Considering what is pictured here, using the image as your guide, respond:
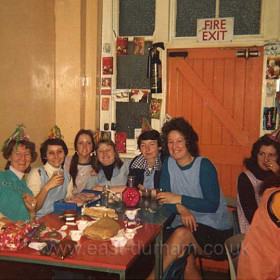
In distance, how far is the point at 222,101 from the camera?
4723 mm

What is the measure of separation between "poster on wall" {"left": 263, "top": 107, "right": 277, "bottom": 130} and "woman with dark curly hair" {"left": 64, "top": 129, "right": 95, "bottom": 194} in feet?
7.15

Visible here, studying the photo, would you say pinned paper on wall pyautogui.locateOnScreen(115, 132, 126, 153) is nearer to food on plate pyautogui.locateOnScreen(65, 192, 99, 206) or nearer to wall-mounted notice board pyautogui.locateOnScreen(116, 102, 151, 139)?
wall-mounted notice board pyautogui.locateOnScreen(116, 102, 151, 139)

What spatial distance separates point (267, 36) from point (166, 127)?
6.50 feet

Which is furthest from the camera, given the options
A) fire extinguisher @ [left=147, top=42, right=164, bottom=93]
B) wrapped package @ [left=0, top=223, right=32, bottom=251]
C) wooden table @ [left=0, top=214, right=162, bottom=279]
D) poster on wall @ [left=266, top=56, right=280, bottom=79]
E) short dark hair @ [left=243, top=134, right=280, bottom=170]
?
fire extinguisher @ [left=147, top=42, right=164, bottom=93]

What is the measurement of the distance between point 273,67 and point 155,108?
1583 millimetres

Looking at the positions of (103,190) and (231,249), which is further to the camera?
(103,190)

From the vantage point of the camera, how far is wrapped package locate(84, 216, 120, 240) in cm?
225

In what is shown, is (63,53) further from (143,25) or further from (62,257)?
(62,257)

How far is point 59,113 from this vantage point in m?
5.04

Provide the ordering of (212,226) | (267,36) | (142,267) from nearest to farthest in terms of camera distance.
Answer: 1. (212,226)
2. (142,267)
3. (267,36)

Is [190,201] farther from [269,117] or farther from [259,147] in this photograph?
[269,117]

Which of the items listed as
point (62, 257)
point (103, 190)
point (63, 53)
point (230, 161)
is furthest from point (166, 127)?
point (63, 53)

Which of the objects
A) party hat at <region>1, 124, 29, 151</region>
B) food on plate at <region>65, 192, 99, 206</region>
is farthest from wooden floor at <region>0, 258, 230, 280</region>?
party hat at <region>1, 124, 29, 151</region>

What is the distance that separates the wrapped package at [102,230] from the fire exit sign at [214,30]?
10.2 feet
